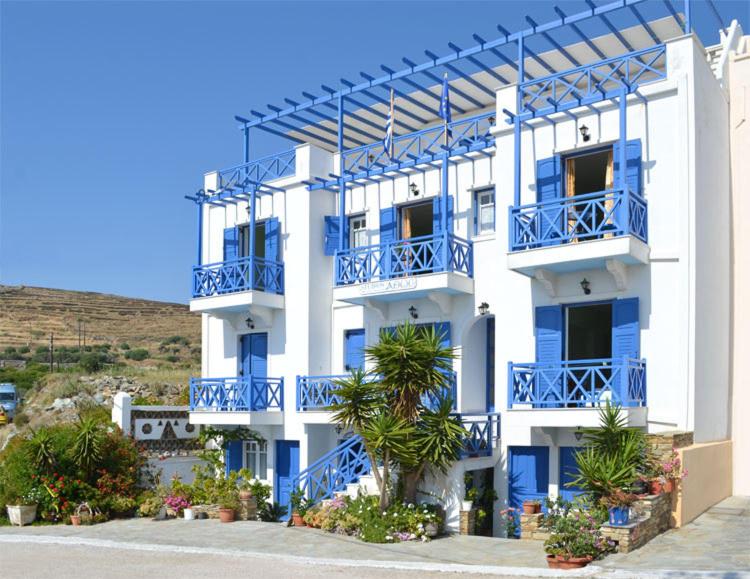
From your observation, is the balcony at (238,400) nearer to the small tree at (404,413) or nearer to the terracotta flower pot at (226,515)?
the terracotta flower pot at (226,515)

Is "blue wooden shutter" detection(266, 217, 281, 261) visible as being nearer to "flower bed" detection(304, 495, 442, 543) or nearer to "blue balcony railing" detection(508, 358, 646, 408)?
"flower bed" detection(304, 495, 442, 543)

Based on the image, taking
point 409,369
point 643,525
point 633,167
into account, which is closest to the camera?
point 643,525

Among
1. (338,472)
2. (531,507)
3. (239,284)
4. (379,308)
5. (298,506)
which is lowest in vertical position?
(298,506)

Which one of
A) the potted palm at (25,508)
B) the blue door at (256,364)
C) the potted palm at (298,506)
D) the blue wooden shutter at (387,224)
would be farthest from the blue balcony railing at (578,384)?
the potted palm at (25,508)

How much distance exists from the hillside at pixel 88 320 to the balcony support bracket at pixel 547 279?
50693 mm

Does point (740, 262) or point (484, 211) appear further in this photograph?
point (484, 211)

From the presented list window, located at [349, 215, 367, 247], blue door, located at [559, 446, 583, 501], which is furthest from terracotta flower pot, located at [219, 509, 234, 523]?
window, located at [349, 215, 367, 247]

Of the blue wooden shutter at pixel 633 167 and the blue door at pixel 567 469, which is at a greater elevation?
the blue wooden shutter at pixel 633 167

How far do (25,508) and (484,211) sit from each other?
11.8 metres

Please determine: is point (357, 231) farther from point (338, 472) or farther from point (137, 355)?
point (137, 355)

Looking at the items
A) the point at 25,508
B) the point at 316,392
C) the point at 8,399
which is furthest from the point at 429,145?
the point at 8,399

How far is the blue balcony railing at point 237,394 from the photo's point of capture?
832 inches

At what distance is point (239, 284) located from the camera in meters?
21.6

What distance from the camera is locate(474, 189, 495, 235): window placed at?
1927 centimetres
